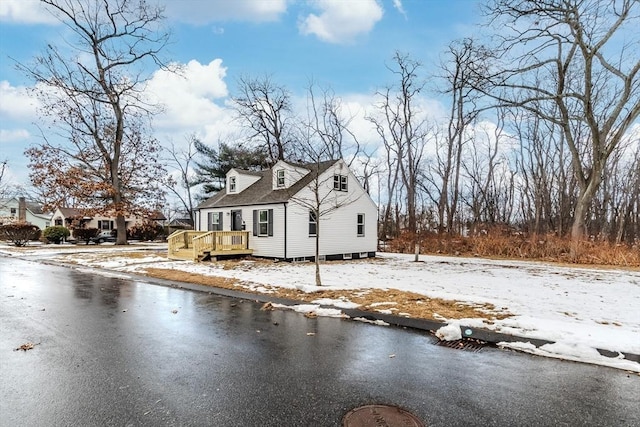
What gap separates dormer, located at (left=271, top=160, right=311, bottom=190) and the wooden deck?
2.81 meters

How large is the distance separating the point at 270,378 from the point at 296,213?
1271cm

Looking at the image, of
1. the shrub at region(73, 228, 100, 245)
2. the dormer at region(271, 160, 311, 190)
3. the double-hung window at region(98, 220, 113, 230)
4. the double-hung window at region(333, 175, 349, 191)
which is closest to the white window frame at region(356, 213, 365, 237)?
the double-hung window at region(333, 175, 349, 191)

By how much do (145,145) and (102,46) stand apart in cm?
753

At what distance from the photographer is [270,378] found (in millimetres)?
3564

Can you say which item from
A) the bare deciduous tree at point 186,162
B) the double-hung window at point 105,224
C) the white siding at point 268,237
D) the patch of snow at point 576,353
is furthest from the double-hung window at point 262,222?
Answer: the double-hung window at point 105,224

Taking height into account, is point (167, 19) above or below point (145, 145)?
above

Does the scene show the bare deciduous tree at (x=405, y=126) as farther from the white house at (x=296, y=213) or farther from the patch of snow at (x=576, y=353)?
the patch of snow at (x=576, y=353)

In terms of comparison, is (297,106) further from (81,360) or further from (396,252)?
(81,360)

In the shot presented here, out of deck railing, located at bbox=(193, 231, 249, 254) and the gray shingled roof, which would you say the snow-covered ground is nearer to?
deck railing, located at bbox=(193, 231, 249, 254)

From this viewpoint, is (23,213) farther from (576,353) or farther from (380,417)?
(576,353)

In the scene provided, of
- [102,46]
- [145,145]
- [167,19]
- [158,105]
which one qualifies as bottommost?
[145,145]

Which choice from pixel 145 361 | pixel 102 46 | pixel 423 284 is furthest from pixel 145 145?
pixel 145 361

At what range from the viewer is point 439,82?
2102 centimetres

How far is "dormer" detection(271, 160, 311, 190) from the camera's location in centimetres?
1730
